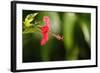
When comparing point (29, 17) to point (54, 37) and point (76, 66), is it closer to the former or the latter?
point (54, 37)

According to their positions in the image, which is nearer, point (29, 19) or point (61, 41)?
point (29, 19)

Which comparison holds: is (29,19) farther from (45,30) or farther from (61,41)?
(61,41)

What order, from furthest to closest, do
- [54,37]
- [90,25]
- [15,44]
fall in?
[90,25]
[54,37]
[15,44]

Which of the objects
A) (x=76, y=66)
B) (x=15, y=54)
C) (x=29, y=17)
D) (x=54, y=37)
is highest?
(x=29, y=17)

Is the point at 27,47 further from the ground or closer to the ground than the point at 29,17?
closer to the ground

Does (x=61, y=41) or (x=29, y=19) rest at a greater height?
(x=29, y=19)

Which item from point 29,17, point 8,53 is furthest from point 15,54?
point 29,17

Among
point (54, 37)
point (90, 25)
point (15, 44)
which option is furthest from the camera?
point (90, 25)

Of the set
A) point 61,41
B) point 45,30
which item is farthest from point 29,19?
point 61,41
